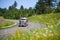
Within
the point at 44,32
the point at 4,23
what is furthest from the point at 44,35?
the point at 4,23

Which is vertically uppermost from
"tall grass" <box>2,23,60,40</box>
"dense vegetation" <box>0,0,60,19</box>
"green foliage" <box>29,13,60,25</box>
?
"dense vegetation" <box>0,0,60,19</box>

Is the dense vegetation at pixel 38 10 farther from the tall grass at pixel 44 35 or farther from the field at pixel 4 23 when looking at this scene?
the tall grass at pixel 44 35

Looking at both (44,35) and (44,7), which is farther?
(44,7)

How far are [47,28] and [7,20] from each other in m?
0.64

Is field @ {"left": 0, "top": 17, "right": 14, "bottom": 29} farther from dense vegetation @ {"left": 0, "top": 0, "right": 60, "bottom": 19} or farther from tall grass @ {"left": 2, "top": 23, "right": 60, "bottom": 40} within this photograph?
tall grass @ {"left": 2, "top": 23, "right": 60, "bottom": 40}

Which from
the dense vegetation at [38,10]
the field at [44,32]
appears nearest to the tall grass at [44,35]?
the field at [44,32]

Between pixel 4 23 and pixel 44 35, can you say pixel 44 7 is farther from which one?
pixel 4 23

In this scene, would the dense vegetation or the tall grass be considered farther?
the dense vegetation

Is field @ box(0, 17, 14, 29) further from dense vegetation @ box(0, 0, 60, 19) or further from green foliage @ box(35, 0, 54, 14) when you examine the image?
green foliage @ box(35, 0, 54, 14)

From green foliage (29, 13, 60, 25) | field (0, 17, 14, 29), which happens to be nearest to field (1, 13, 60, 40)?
green foliage (29, 13, 60, 25)

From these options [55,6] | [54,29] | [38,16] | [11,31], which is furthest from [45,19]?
[11,31]

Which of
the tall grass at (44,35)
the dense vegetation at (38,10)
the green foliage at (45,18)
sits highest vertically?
the dense vegetation at (38,10)

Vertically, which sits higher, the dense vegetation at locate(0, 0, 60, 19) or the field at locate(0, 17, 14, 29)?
the dense vegetation at locate(0, 0, 60, 19)

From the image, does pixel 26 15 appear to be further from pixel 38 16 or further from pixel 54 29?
pixel 54 29
